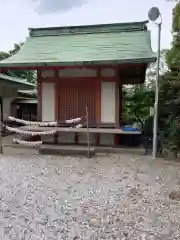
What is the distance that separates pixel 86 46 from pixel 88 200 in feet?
19.3

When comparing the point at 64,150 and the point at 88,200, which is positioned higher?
the point at 64,150

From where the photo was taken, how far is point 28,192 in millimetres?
4387

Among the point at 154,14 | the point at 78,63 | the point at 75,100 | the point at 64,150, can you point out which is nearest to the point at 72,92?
the point at 75,100

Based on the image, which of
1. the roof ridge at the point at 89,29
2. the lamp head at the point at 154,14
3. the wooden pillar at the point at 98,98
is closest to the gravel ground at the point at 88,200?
the wooden pillar at the point at 98,98

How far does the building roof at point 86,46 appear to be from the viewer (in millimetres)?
7645

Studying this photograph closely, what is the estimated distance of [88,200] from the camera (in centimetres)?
404

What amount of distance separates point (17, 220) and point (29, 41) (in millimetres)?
7547

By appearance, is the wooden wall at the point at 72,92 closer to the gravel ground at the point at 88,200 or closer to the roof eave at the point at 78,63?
the roof eave at the point at 78,63

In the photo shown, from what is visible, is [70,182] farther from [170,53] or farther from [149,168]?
[170,53]

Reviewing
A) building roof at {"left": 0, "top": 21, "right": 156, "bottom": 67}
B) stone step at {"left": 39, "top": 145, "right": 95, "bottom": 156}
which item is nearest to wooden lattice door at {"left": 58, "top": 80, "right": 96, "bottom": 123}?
building roof at {"left": 0, "top": 21, "right": 156, "bottom": 67}

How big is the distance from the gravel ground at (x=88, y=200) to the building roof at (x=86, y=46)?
9.22 feet

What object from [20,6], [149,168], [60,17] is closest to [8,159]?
A: [149,168]

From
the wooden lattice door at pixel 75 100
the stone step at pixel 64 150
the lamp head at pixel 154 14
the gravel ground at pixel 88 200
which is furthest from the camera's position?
the wooden lattice door at pixel 75 100

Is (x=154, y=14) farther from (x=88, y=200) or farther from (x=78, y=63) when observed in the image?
(x=88, y=200)
